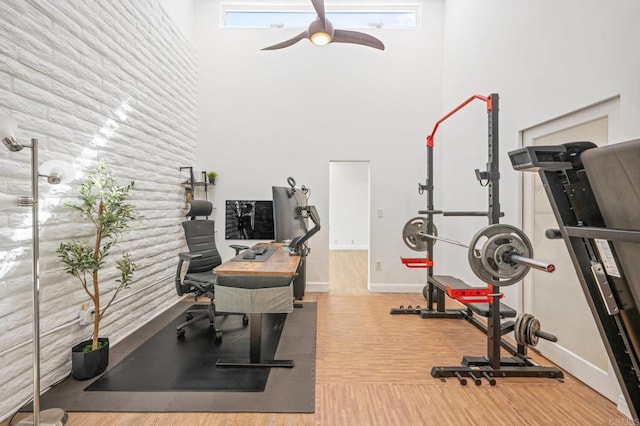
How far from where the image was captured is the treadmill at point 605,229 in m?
0.82

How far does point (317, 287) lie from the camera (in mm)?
4602

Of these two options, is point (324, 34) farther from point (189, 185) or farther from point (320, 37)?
point (189, 185)

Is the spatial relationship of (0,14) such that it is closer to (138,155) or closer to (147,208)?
(138,155)

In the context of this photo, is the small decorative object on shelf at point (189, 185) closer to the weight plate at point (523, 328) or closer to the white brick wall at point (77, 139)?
the white brick wall at point (77, 139)

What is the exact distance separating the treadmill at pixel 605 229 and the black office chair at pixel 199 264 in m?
2.73

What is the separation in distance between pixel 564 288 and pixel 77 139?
4.10 meters

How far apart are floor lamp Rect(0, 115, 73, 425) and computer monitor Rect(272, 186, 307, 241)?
1357mm

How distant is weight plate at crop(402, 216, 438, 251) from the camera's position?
3.78 meters

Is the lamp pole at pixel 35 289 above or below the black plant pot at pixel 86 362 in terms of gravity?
above

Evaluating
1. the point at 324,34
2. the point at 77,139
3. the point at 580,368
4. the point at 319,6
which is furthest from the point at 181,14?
the point at 580,368

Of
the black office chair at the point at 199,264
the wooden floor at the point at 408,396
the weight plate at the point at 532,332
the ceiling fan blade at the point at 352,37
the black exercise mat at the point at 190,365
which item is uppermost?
the ceiling fan blade at the point at 352,37

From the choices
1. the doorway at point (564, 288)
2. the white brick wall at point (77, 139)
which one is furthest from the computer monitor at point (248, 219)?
the doorway at point (564, 288)

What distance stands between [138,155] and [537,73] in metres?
3.91

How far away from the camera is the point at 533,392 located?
2.11 metres
